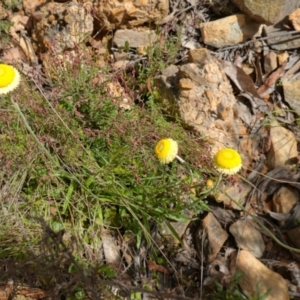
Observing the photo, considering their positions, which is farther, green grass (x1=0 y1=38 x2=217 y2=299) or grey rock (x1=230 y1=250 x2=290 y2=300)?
green grass (x1=0 y1=38 x2=217 y2=299)

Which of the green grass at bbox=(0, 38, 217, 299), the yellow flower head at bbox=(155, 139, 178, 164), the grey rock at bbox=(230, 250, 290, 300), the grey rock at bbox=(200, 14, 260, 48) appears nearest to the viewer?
the yellow flower head at bbox=(155, 139, 178, 164)

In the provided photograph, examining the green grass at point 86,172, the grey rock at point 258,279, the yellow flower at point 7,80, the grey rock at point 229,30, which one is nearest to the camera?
the yellow flower at point 7,80

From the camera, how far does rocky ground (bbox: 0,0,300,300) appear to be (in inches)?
104

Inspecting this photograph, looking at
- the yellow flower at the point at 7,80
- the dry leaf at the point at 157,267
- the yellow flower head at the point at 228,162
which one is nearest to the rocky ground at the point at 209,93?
the dry leaf at the point at 157,267

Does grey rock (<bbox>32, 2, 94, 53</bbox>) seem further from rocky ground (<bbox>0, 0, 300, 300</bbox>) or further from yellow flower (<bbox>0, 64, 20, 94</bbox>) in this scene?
yellow flower (<bbox>0, 64, 20, 94</bbox>)

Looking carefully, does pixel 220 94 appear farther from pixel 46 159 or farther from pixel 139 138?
pixel 46 159

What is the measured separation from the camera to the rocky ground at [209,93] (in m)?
2.64

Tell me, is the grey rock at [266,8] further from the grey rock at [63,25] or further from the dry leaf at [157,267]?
the dry leaf at [157,267]

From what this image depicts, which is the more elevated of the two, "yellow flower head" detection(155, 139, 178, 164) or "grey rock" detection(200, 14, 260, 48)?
"yellow flower head" detection(155, 139, 178, 164)

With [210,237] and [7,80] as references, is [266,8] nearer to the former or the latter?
[210,237]

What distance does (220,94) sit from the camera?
3.07 meters

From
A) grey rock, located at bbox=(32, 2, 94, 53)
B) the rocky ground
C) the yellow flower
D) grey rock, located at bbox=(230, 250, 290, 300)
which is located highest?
the yellow flower

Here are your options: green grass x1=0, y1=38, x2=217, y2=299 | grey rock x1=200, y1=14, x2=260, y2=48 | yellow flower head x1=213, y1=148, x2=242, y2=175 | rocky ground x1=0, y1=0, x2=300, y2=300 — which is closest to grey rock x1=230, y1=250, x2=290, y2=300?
rocky ground x1=0, y1=0, x2=300, y2=300

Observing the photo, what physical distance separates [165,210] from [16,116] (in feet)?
4.07
